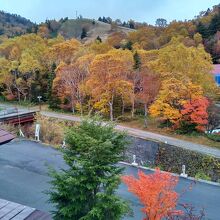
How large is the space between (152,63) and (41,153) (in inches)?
590

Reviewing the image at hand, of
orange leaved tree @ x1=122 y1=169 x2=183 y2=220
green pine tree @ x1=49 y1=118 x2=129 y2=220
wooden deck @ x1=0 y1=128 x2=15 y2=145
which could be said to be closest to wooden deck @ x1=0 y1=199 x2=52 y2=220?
green pine tree @ x1=49 y1=118 x2=129 y2=220

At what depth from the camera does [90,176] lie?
7723 millimetres

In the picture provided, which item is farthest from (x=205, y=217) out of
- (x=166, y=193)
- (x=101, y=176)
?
(x=101, y=176)

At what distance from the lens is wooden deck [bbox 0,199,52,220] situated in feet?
26.4

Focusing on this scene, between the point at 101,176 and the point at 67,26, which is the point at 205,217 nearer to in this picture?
the point at 101,176

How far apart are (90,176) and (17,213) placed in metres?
2.23

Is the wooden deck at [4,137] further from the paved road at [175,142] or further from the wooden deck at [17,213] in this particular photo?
the paved road at [175,142]

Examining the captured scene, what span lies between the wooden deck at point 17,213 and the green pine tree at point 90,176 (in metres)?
0.62

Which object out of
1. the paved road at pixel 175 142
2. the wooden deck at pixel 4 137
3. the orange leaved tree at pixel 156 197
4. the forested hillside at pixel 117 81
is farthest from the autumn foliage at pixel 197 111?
the wooden deck at pixel 4 137

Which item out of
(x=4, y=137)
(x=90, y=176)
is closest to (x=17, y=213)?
(x=4, y=137)

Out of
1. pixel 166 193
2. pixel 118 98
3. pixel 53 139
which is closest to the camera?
pixel 166 193

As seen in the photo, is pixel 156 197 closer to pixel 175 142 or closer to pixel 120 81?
pixel 175 142

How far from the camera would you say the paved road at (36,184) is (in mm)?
13031

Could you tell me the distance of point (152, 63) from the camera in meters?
29.6
